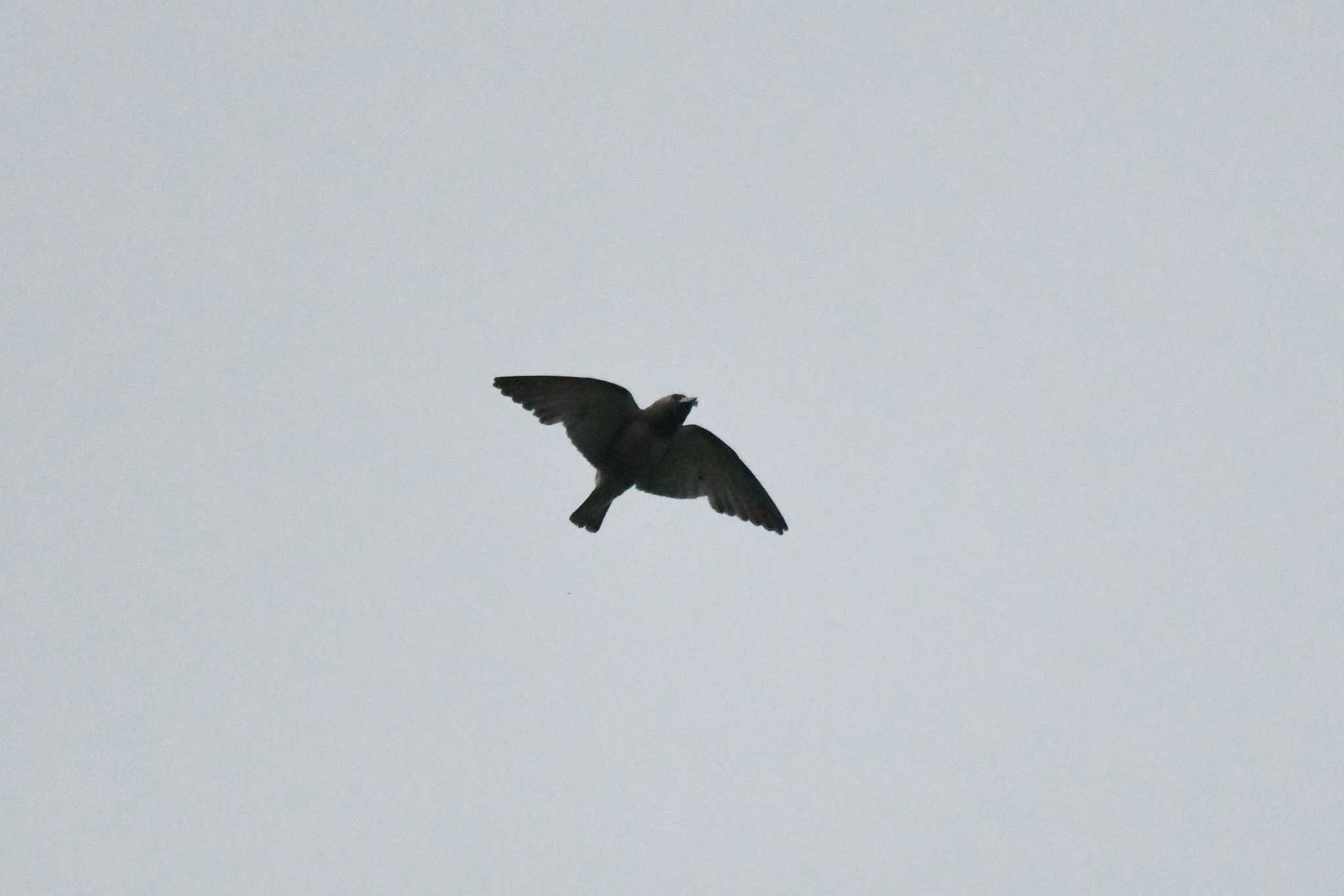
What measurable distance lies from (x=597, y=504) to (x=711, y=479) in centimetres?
132

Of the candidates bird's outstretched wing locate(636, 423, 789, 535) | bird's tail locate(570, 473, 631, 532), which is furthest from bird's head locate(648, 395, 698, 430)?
bird's tail locate(570, 473, 631, 532)

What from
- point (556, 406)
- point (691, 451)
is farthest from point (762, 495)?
point (556, 406)

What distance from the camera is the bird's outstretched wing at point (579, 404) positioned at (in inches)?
606

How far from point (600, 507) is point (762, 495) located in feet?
6.05

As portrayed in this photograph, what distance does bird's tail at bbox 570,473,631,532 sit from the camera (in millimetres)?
15836

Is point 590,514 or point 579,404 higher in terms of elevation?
point 579,404

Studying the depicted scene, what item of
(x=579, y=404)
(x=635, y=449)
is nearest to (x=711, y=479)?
(x=635, y=449)

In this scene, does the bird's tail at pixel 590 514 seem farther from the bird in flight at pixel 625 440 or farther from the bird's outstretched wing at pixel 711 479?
the bird's outstretched wing at pixel 711 479

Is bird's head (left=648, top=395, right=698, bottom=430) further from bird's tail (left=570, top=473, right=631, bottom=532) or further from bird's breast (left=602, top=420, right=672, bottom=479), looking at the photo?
bird's tail (left=570, top=473, right=631, bottom=532)

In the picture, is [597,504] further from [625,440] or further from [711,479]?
[711,479]

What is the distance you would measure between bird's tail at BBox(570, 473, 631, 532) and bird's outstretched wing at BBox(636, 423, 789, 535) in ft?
1.07

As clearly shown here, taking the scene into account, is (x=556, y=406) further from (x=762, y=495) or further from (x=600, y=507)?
(x=762, y=495)

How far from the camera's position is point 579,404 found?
15438mm

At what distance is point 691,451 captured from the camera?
16.1 meters
